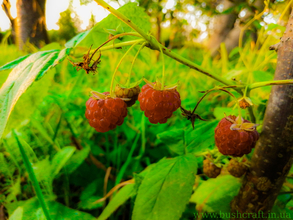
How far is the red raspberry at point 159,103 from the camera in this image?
433mm

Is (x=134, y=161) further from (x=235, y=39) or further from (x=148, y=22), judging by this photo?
(x=235, y=39)

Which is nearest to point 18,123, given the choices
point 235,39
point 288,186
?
point 288,186

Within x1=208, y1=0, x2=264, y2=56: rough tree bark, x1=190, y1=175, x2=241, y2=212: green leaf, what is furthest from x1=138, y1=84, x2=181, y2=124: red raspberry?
x1=208, y1=0, x2=264, y2=56: rough tree bark

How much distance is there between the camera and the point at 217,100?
132 cm

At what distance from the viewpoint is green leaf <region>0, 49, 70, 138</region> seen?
0.32 metres

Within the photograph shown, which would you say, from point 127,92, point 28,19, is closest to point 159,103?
point 127,92

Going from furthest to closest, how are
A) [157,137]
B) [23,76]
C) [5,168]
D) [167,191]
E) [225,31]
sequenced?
[225,31] < [5,168] < [157,137] < [167,191] < [23,76]

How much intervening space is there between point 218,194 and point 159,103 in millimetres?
383

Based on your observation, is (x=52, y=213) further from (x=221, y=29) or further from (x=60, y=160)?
(x=221, y=29)

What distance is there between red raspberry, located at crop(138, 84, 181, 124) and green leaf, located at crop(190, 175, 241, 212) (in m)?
0.34

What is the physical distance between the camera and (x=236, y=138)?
0.45 m

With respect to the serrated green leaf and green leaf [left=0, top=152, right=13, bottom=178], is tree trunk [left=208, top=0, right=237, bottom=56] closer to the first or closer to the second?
the serrated green leaf

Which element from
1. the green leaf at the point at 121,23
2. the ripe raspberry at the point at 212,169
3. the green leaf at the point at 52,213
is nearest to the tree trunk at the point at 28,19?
the green leaf at the point at 121,23

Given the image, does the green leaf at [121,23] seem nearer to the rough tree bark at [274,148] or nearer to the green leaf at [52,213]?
the rough tree bark at [274,148]
